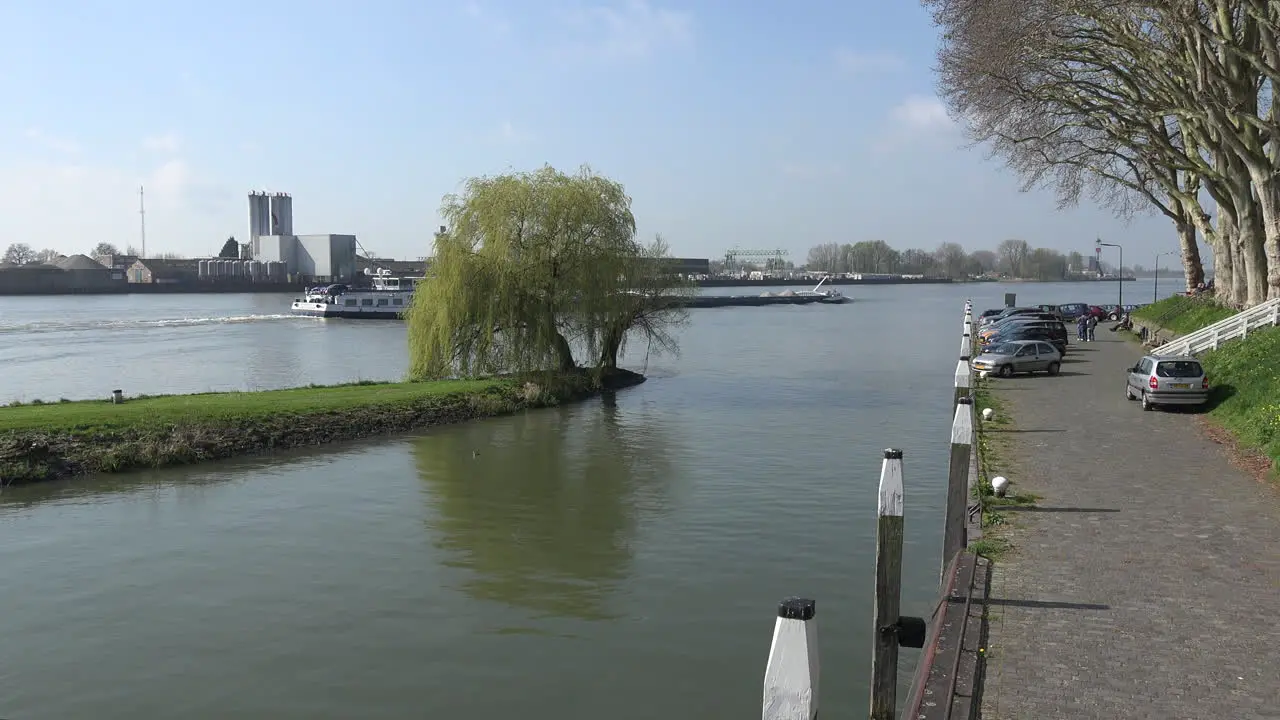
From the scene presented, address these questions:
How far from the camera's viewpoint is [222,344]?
7362 centimetres

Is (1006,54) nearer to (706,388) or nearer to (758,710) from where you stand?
(706,388)

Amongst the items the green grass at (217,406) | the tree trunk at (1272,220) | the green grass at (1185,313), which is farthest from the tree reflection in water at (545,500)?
the green grass at (1185,313)

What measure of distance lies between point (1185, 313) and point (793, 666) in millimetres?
58045

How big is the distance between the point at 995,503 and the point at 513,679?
26.7 feet

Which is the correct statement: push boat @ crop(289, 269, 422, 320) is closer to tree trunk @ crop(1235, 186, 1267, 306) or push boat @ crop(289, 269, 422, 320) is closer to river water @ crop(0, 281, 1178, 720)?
river water @ crop(0, 281, 1178, 720)

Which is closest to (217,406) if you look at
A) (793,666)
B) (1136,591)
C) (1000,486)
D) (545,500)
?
(545,500)

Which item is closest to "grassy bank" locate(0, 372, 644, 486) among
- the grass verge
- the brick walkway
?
the grass verge

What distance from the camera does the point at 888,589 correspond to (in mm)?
10297

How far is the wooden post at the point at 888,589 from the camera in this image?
394 inches

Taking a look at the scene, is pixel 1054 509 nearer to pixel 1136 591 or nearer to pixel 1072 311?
pixel 1136 591

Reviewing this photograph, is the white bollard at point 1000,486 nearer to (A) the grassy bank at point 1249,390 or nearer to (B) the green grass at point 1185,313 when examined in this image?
(A) the grassy bank at point 1249,390

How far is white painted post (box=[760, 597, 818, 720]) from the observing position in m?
5.01

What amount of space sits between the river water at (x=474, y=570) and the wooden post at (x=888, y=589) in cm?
198

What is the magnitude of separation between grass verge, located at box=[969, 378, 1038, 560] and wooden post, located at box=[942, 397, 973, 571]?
1.18 ft
